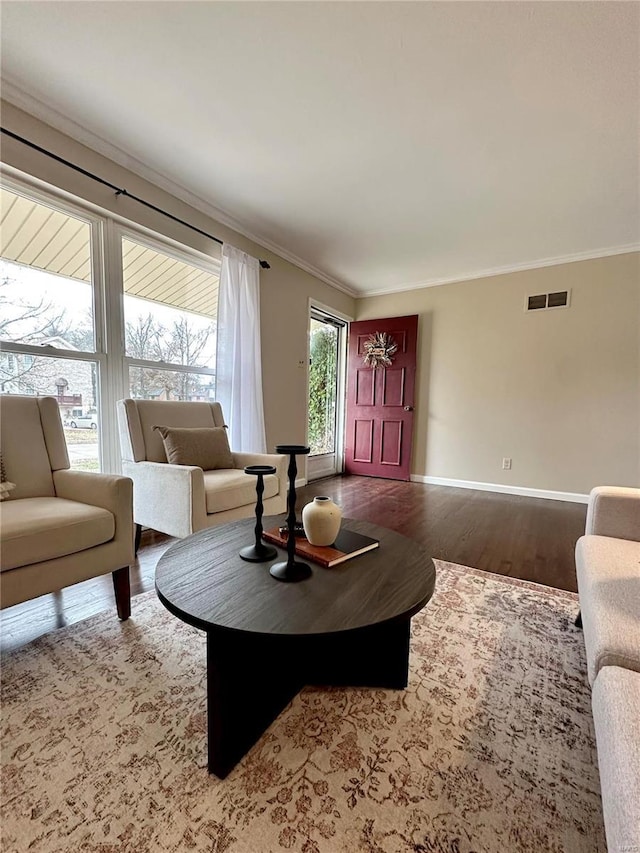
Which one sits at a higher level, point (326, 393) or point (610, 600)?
point (326, 393)

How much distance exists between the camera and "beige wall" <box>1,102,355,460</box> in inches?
75.4

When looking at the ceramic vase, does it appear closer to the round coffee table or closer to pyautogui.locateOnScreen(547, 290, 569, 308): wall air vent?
the round coffee table

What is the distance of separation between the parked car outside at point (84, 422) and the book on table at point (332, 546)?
164 cm

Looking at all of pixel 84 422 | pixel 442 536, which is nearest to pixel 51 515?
pixel 84 422

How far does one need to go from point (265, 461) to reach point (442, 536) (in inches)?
53.7

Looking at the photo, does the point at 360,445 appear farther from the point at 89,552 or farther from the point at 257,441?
the point at 89,552

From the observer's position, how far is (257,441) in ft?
10.1

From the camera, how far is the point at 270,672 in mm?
1055

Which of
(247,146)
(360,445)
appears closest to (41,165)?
Answer: (247,146)

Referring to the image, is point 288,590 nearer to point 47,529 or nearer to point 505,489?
point 47,529

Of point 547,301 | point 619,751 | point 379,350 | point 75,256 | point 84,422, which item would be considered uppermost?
point 547,301

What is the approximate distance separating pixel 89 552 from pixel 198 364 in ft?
6.19

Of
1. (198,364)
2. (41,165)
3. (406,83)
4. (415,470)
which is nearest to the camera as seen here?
(406,83)

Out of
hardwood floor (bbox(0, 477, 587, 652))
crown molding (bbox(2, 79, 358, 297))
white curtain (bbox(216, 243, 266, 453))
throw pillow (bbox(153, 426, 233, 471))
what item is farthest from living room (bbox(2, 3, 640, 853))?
throw pillow (bbox(153, 426, 233, 471))
